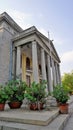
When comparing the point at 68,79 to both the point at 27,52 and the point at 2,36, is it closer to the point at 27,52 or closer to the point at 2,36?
the point at 27,52

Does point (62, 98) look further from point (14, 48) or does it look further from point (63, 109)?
point (14, 48)

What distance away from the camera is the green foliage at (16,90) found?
675 centimetres

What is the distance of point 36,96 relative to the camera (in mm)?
6539

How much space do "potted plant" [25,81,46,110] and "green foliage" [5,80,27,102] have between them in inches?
23.6

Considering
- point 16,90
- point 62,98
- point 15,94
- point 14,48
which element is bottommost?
point 62,98

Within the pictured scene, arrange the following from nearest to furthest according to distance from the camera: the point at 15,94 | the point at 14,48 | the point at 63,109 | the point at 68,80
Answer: the point at 63,109
the point at 15,94
the point at 14,48
the point at 68,80

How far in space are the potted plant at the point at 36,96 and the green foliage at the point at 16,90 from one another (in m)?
0.60

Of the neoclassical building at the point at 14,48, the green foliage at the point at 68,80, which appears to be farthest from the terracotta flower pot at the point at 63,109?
the green foliage at the point at 68,80

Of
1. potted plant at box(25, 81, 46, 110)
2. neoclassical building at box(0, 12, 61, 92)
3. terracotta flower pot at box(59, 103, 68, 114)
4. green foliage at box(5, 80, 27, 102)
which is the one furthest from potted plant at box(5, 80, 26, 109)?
neoclassical building at box(0, 12, 61, 92)

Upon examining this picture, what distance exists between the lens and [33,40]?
11.5 meters

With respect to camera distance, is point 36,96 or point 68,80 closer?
point 36,96

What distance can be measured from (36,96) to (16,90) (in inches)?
47.4

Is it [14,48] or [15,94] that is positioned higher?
[14,48]

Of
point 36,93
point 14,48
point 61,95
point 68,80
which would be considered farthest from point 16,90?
point 68,80
